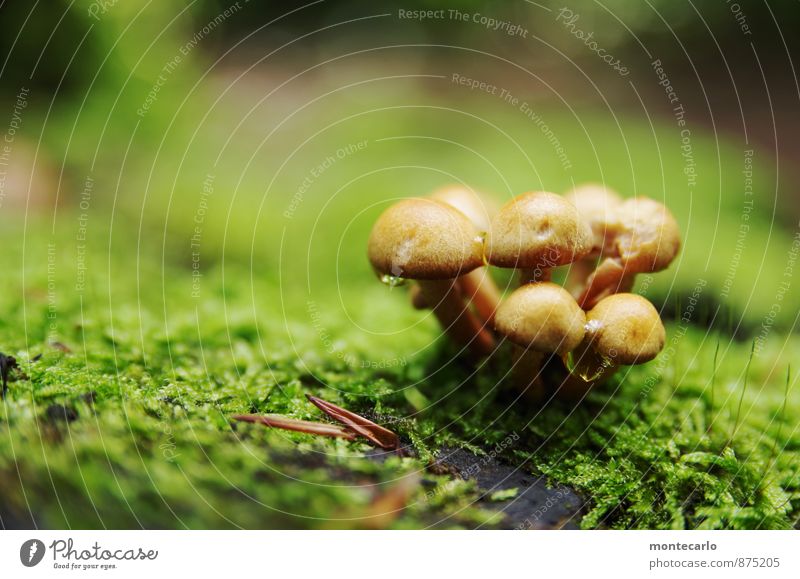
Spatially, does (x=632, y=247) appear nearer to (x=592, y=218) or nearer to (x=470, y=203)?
(x=592, y=218)

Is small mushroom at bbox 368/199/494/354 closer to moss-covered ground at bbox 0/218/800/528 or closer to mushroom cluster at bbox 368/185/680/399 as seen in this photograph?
mushroom cluster at bbox 368/185/680/399

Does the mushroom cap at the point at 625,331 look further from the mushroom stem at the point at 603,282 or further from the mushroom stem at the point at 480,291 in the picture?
the mushroom stem at the point at 480,291

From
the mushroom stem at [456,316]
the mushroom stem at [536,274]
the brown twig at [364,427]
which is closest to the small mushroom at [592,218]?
the mushroom stem at [536,274]

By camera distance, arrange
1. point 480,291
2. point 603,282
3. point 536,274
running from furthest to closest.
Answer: point 480,291 → point 603,282 → point 536,274

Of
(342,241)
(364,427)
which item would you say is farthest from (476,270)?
(342,241)

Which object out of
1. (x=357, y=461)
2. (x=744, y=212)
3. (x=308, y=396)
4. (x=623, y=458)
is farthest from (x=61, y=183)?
(x=744, y=212)
